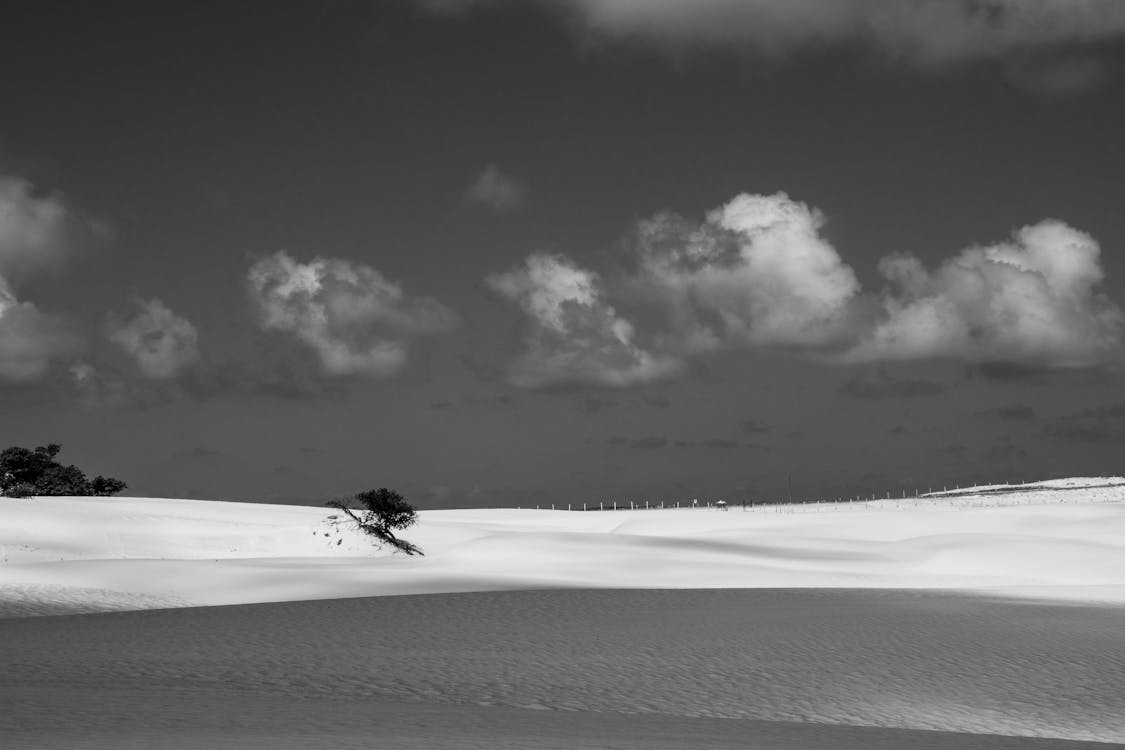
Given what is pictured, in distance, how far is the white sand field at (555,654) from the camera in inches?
415

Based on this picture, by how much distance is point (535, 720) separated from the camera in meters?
11.0

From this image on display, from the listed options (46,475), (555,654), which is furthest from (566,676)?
(46,475)

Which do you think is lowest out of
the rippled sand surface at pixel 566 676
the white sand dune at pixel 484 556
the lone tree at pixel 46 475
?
the rippled sand surface at pixel 566 676

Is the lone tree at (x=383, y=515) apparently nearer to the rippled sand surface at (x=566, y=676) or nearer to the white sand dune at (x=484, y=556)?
the white sand dune at (x=484, y=556)

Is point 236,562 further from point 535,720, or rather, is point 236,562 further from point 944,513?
point 944,513

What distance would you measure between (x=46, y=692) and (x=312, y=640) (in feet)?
16.4

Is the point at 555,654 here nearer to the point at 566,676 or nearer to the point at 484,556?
the point at 566,676

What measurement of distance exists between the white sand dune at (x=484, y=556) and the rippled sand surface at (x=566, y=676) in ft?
16.6

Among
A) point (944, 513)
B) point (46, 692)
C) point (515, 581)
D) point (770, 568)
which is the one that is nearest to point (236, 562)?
point (515, 581)

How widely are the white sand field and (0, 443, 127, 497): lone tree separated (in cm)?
2555

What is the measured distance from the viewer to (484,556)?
37812 millimetres

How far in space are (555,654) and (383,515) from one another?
2601 cm

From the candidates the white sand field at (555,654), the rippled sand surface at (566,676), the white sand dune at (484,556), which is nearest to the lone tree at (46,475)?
the white sand dune at (484,556)

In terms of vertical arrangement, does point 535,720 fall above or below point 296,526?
below
